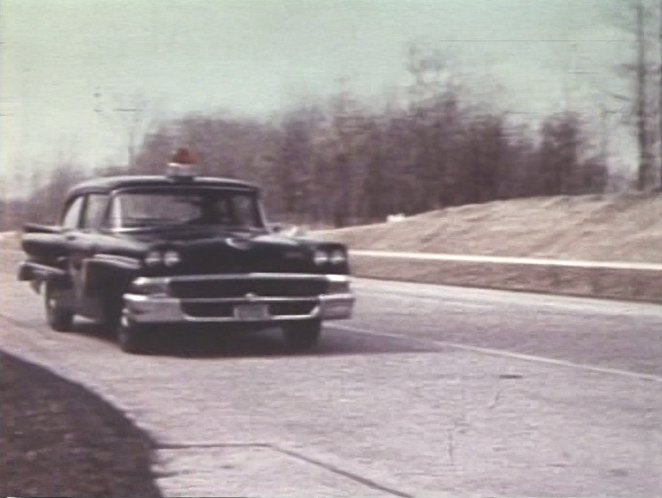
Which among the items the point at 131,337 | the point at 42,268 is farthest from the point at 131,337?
the point at 42,268

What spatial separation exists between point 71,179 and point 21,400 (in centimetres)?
51

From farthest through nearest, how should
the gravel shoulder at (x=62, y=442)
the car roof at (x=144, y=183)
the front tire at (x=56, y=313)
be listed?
the front tire at (x=56, y=313)
the car roof at (x=144, y=183)
the gravel shoulder at (x=62, y=442)

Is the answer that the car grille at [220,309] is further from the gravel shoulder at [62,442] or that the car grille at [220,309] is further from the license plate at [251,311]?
the gravel shoulder at [62,442]

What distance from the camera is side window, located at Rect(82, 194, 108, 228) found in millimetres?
2295

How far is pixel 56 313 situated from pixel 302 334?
58 cm

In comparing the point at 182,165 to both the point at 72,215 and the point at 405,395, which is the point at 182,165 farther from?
the point at 405,395

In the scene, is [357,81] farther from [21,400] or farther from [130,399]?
[21,400]

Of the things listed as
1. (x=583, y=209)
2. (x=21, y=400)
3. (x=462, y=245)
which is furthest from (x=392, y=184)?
(x=21, y=400)

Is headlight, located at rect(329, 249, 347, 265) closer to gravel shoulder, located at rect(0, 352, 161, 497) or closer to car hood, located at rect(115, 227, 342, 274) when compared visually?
→ car hood, located at rect(115, 227, 342, 274)

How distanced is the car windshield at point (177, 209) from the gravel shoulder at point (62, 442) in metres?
0.41

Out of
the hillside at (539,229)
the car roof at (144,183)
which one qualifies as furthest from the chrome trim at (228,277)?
the car roof at (144,183)

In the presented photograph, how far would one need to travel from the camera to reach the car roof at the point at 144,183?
2.27 m

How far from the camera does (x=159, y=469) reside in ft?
7.19

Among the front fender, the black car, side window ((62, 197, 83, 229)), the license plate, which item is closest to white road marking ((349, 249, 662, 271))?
the black car
